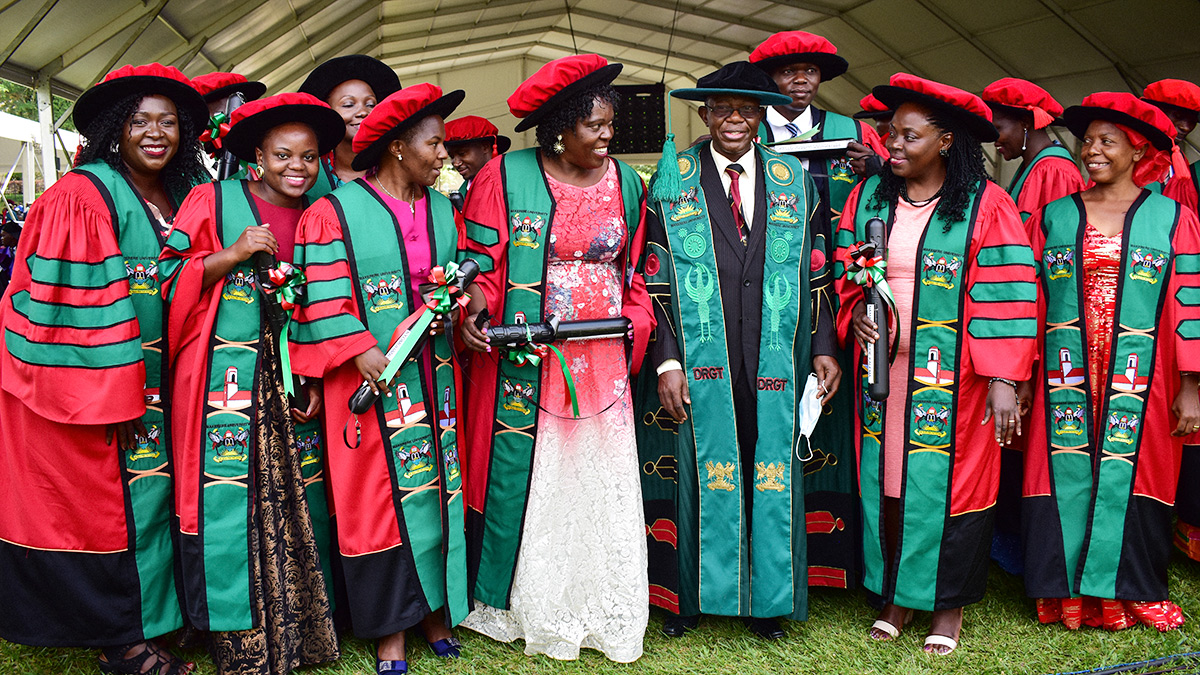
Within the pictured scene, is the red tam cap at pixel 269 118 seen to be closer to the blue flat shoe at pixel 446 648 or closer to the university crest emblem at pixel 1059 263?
the blue flat shoe at pixel 446 648

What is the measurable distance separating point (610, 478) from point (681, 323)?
2.11 ft

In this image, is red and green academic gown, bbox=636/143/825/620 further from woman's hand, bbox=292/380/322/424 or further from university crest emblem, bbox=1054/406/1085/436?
woman's hand, bbox=292/380/322/424

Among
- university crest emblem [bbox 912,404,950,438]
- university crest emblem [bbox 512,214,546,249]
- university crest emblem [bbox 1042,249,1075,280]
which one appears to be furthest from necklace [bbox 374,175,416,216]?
university crest emblem [bbox 1042,249,1075,280]

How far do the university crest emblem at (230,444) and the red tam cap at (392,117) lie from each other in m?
0.99

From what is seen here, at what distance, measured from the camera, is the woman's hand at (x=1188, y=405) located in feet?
10.7

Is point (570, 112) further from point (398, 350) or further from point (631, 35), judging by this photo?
point (631, 35)

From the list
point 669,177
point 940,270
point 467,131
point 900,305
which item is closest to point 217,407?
point 669,177

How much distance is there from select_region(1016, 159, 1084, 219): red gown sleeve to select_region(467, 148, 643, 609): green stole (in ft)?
5.94

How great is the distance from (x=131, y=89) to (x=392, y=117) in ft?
3.01

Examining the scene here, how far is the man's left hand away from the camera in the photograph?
129 inches

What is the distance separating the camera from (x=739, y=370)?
329cm

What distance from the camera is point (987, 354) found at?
3123mm

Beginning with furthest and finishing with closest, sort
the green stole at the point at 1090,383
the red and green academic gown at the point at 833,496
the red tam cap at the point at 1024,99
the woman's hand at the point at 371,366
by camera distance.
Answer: the red tam cap at the point at 1024,99 < the red and green academic gown at the point at 833,496 < the green stole at the point at 1090,383 < the woman's hand at the point at 371,366

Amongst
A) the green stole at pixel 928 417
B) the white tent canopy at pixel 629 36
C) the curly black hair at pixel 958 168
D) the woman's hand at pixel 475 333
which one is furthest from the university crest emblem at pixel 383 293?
the white tent canopy at pixel 629 36
